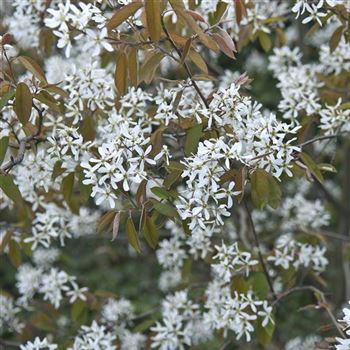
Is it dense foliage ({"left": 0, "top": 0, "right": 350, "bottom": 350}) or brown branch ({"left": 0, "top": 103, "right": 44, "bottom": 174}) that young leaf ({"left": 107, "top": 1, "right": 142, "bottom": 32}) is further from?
brown branch ({"left": 0, "top": 103, "right": 44, "bottom": 174})

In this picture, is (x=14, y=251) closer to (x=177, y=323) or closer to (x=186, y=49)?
(x=177, y=323)

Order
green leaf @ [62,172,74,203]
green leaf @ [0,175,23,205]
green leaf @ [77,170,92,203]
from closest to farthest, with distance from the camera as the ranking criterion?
green leaf @ [0,175,23,205] < green leaf @ [77,170,92,203] < green leaf @ [62,172,74,203]

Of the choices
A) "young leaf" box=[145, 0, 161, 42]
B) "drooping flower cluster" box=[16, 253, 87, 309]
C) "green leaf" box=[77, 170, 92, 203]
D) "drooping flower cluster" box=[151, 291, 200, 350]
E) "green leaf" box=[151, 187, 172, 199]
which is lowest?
"drooping flower cluster" box=[151, 291, 200, 350]

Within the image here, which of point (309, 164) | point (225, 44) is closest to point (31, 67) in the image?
point (225, 44)

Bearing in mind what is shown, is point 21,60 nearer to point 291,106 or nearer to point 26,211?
point 26,211

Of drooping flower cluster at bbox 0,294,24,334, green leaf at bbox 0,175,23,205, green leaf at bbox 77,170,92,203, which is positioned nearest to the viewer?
green leaf at bbox 0,175,23,205

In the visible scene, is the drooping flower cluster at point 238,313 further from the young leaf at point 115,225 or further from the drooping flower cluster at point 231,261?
the young leaf at point 115,225

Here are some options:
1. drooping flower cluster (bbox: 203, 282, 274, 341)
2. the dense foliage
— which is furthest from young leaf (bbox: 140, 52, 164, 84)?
drooping flower cluster (bbox: 203, 282, 274, 341)
